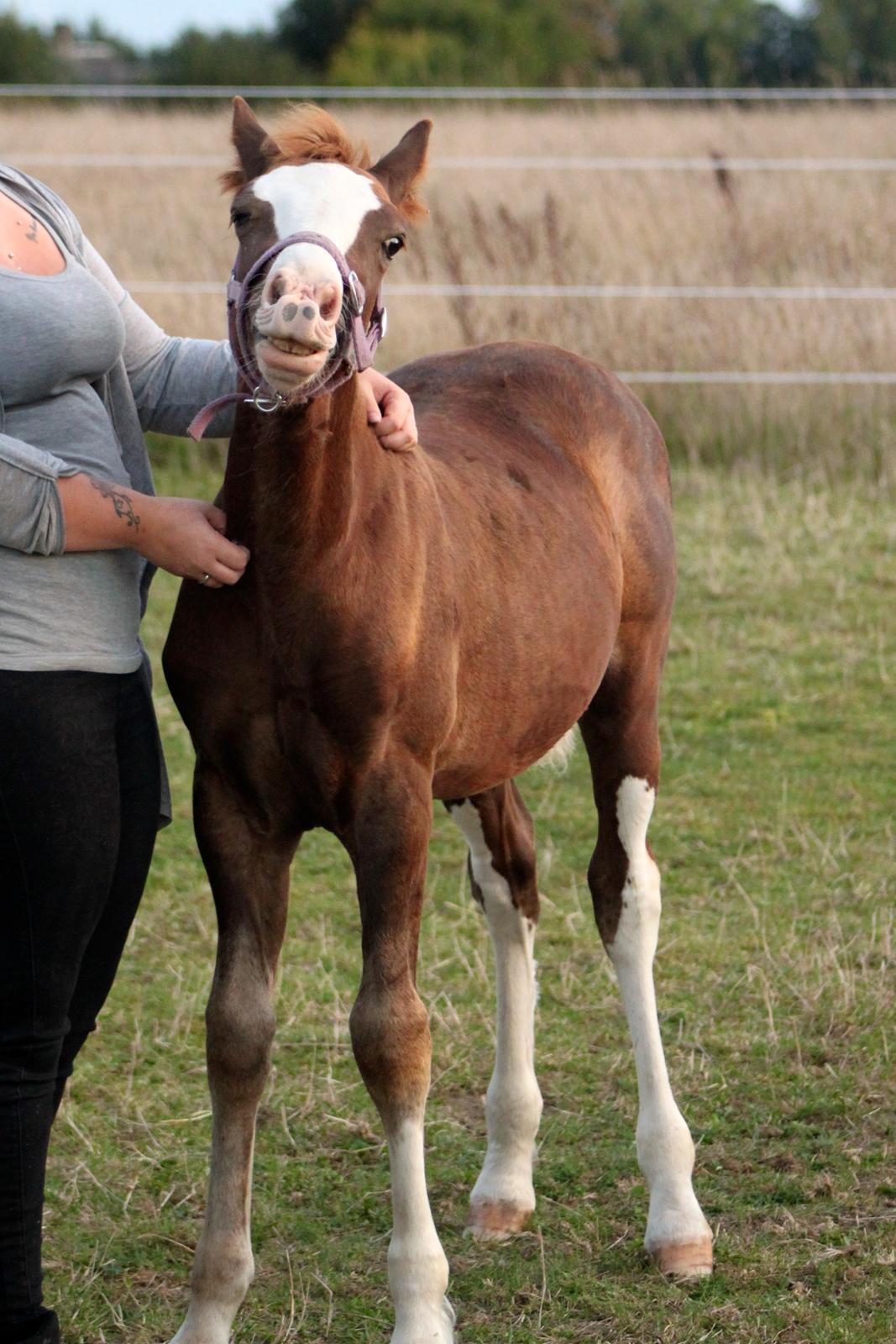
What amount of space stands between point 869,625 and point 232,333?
194 inches

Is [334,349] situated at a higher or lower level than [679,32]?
lower

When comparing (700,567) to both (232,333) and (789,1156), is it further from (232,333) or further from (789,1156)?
(232,333)

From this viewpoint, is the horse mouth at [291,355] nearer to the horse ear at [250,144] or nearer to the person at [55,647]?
the person at [55,647]

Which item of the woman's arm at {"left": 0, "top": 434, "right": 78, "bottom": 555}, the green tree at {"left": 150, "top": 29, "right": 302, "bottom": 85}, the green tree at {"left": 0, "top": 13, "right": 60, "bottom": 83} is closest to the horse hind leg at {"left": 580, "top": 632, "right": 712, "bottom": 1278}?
the woman's arm at {"left": 0, "top": 434, "right": 78, "bottom": 555}

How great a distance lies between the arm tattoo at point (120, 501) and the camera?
94.3 inches

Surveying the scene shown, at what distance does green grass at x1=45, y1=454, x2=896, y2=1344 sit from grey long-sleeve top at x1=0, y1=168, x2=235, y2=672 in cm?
126

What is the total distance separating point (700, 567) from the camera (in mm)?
7484

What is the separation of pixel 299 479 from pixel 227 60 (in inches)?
1502

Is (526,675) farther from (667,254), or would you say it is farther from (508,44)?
(508,44)

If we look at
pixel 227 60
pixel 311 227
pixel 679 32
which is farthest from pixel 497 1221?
pixel 679 32

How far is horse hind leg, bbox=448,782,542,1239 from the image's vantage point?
317cm

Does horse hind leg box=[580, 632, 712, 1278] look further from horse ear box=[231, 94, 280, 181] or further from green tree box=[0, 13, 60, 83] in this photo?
green tree box=[0, 13, 60, 83]

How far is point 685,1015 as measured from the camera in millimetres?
3951

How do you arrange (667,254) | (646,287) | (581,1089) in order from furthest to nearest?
(667,254) → (646,287) → (581,1089)
